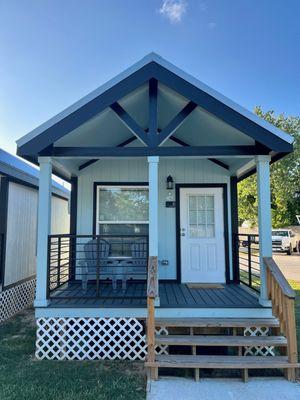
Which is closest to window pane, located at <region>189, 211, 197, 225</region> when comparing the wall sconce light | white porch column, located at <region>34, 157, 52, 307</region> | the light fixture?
the wall sconce light

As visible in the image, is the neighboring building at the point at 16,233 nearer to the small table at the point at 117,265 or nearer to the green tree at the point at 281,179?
the small table at the point at 117,265

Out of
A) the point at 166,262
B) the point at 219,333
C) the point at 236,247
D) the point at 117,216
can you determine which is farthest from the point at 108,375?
the point at 236,247

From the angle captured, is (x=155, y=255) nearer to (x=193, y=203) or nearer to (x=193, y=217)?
(x=193, y=217)

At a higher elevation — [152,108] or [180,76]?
[180,76]

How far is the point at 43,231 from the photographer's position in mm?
4352

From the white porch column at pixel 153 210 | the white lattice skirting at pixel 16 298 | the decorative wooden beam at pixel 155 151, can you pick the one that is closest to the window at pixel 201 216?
the decorative wooden beam at pixel 155 151

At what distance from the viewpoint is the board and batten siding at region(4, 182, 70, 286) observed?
651cm

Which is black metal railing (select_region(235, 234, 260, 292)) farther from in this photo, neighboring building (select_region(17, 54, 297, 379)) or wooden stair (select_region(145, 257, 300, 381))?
wooden stair (select_region(145, 257, 300, 381))

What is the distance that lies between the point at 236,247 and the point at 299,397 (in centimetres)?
326

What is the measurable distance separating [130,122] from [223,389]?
11.7ft

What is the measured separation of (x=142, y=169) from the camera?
6340mm

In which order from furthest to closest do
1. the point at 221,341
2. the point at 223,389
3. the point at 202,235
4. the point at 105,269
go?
1. the point at 202,235
2. the point at 105,269
3. the point at 221,341
4. the point at 223,389

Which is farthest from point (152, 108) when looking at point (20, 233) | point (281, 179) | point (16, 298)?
point (281, 179)

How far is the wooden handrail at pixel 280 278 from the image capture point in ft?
11.4
